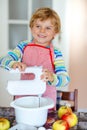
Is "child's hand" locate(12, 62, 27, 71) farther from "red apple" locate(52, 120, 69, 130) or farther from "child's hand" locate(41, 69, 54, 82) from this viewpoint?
"red apple" locate(52, 120, 69, 130)

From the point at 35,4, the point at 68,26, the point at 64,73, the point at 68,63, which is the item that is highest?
the point at 35,4

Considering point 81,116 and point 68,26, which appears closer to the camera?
point 81,116

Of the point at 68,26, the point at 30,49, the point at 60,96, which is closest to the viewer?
the point at 30,49

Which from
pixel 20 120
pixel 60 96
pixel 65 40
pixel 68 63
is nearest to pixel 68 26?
pixel 65 40

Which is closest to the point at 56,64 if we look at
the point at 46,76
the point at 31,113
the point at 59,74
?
the point at 59,74

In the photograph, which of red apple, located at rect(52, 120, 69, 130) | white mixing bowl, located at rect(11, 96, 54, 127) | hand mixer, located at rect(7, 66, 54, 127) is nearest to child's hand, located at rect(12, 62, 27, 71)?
hand mixer, located at rect(7, 66, 54, 127)

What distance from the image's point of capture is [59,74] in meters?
1.26

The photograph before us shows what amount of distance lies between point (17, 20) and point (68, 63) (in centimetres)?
66

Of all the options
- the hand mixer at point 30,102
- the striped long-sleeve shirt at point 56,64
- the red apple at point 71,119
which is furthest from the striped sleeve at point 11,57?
the red apple at point 71,119

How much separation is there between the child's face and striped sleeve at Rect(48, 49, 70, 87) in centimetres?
8

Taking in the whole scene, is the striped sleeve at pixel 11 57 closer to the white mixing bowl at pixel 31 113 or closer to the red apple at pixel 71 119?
the white mixing bowl at pixel 31 113

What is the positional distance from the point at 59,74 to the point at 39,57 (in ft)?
0.51

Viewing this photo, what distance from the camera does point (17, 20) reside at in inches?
113

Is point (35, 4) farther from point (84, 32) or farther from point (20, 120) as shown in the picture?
point (20, 120)
